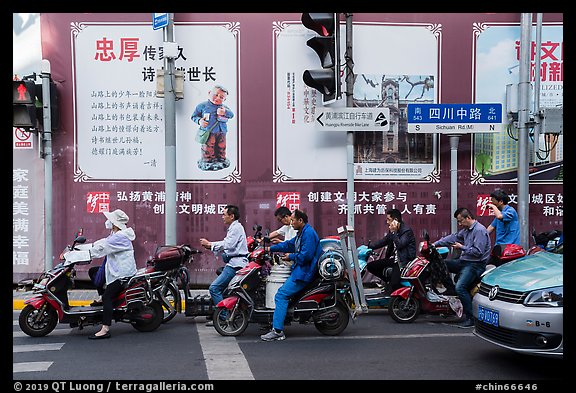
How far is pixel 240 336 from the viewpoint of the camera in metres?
7.57

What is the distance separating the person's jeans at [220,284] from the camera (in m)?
8.18

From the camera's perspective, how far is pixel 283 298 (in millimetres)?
7223

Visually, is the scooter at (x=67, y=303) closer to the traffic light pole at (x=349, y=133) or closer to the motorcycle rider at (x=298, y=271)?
the motorcycle rider at (x=298, y=271)

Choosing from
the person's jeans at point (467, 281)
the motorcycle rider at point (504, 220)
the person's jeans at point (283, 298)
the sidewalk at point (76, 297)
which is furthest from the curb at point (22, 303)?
the motorcycle rider at point (504, 220)

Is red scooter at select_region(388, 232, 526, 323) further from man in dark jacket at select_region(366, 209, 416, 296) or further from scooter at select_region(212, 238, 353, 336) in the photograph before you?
scooter at select_region(212, 238, 353, 336)

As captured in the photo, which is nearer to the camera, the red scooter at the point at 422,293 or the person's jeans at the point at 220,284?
the person's jeans at the point at 220,284

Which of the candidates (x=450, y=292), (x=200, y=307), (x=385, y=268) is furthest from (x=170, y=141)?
(x=450, y=292)

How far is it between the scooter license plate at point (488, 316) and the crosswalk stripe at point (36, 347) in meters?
4.98

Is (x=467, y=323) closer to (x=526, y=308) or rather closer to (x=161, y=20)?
(x=526, y=308)

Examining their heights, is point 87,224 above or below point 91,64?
below

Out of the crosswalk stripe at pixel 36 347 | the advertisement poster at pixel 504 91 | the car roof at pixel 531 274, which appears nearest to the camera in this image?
the car roof at pixel 531 274
